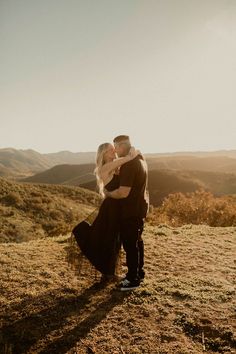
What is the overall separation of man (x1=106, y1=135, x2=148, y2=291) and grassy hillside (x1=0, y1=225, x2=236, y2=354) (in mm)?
650

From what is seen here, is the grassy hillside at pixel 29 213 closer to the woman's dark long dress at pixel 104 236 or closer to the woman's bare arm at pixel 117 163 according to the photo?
the woman's dark long dress at pixel 104 236

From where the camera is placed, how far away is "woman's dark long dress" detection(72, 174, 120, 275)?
6.39m

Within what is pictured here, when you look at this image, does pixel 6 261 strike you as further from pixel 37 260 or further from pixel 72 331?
pixel 72 331

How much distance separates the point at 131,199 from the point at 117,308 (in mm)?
1683

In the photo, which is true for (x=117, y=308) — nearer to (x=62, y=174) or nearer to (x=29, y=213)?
(x=29, y=213)

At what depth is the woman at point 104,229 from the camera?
20.4 feet

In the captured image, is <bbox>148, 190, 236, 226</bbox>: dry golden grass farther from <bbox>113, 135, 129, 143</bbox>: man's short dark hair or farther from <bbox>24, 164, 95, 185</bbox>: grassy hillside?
<bbox>24, 164, 95, 185</bbox>: grassy hillside

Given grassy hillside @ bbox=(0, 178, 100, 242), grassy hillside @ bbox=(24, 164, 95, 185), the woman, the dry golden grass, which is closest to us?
the woman

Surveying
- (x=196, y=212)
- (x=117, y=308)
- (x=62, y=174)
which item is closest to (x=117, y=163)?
(x=117, y=308)

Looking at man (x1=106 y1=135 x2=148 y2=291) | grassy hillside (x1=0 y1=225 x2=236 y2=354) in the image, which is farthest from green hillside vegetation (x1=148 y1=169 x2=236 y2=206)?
man (x1=106 y1=135 x2=148 y2=291)

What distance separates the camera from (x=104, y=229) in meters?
6.48

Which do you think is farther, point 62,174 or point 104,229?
point 62,174

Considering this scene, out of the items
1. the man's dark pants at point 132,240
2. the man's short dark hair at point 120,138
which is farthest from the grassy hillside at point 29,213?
the man's short dark hair at point 120,138

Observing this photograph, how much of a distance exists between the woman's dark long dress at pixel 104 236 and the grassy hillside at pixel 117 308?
1.45 ft
